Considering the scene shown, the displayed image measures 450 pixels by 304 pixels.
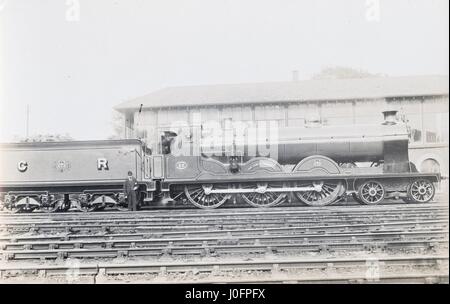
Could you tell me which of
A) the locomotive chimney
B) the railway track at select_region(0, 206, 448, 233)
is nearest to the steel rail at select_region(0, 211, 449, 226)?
the railway track at select_region(0, 206, 448, 233)

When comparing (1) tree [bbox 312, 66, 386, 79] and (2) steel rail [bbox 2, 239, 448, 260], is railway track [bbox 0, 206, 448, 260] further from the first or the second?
(1) tree [bbox 312, 66, 386, 79]

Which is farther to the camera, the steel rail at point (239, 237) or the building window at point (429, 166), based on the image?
the building window at point (429, 166)

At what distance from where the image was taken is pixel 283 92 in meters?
4.88

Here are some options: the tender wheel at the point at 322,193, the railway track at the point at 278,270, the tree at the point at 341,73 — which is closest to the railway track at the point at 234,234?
the railway track at the point at 278,270

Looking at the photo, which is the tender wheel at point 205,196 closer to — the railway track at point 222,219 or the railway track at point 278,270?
the railway track at point 222,219

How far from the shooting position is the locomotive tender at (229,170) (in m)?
5.41

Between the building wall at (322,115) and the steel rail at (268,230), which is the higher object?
the building wall at (322,115)

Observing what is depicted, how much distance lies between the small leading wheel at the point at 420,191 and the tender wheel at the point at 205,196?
2.53 metres

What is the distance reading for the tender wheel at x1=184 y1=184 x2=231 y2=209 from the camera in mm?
5555

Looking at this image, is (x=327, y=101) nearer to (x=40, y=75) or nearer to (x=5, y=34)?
(x=40, y=75)

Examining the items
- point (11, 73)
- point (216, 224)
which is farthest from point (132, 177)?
point (11, 73)

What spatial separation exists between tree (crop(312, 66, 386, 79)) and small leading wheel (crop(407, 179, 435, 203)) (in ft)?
6.48

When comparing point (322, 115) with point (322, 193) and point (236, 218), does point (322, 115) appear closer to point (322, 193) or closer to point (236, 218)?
point (322, 193)

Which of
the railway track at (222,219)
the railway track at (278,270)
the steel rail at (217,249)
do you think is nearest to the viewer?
the railway track at (278,270)
